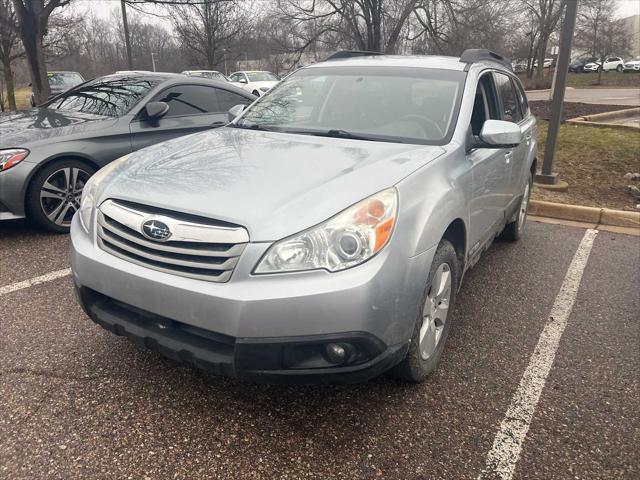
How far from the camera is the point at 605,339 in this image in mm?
3293

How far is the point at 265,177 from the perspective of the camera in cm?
240

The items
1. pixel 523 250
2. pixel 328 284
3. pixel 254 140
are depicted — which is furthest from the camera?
pixel 523 250

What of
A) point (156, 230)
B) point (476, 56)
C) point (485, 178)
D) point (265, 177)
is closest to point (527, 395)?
point (485, 178)

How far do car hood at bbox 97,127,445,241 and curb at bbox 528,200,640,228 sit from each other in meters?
3.92

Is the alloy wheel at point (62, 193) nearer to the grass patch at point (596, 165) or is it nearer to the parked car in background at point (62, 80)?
the grass patch at point (596, 165)

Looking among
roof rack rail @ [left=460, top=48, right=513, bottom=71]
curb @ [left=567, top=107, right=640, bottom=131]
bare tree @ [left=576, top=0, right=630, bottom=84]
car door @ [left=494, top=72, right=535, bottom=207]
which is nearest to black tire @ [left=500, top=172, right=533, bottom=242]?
car door @ [left=494, top=72, right=535, bottom=207]

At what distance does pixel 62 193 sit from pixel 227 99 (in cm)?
223

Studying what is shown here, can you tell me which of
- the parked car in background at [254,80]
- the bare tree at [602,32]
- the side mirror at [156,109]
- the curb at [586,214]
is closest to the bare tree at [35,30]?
the side mirror at [156,109]

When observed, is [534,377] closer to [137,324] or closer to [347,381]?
[347,381]

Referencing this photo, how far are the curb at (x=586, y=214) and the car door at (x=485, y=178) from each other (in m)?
2.51

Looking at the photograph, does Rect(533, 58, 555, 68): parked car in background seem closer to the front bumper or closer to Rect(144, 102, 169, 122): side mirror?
Rect(144, 102, 169, 122): side mirror

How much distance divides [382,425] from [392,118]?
181cm

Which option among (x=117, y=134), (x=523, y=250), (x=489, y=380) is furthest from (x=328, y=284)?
(x=117, y=134)

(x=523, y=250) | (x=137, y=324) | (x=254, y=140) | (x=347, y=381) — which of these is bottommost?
(x=523, y=250)
